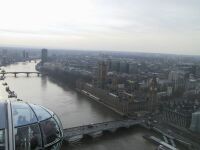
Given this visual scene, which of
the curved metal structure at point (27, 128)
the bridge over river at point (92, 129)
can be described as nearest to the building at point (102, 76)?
the bridge over river at point (92, 129)

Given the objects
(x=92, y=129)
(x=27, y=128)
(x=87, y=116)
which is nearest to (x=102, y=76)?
(x=87, y=116)

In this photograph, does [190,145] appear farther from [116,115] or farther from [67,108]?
[67,108]

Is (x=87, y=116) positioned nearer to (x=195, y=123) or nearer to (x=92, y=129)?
(x=92, y=129)

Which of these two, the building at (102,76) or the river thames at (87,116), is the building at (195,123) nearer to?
the river thames at (87,116)

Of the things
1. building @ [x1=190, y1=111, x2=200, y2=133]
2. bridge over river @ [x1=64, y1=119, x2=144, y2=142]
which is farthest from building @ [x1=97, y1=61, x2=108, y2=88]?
building @ [x1=190, y1=111, x2=200, y2=133]

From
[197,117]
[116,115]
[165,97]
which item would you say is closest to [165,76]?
[165,97]

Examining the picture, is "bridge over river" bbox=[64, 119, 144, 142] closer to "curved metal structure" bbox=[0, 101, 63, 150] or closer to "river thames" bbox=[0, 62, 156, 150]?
"river thames" bbox=[0, 62, 156, 150]
